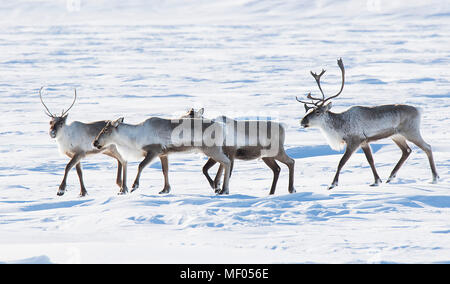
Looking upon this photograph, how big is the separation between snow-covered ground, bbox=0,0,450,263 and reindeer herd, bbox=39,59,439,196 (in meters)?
0.38

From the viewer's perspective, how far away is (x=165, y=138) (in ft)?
27.4

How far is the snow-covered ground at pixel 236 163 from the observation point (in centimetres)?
594

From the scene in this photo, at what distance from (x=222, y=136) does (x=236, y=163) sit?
3.16 metres

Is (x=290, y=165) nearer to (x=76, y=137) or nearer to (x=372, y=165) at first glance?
(x=372, y=165)

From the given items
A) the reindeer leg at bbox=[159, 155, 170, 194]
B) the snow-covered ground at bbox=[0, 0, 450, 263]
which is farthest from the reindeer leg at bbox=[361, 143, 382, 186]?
the reindeer leg at bbox=[159, 155, 170, 194]

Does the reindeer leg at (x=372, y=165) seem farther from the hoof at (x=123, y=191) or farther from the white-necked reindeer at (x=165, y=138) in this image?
the hoof at (x=123, y=191)

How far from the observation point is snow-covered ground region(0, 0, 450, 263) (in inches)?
234

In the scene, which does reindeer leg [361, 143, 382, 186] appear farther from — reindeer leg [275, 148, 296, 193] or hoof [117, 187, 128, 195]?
hoof [117, 187, 128, 195]

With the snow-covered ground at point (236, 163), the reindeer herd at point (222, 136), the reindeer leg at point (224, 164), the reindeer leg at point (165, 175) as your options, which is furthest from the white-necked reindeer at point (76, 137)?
the reindeer leg at point (224, 164)

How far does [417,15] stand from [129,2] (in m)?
24.2

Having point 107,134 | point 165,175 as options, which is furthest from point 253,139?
point 107,134
